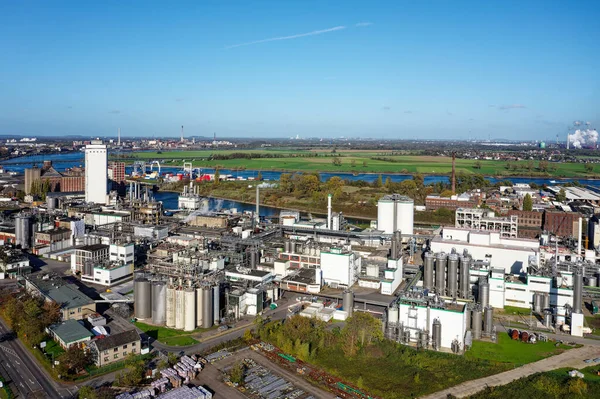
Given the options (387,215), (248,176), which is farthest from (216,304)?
(248,176)

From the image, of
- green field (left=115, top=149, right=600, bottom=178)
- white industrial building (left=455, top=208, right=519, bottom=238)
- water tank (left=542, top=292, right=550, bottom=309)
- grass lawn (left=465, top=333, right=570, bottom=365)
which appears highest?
green field (left=115, top=149, right=600, bottom=178)

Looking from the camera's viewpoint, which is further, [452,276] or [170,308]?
[452,276]

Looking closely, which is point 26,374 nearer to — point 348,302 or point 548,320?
point 348,302

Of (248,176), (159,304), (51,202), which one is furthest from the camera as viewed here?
(248,176)

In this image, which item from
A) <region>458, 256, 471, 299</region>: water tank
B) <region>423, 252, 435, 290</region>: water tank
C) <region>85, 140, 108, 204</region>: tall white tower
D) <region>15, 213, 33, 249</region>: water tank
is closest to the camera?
<region>458, 256, 471, 299</region>: water tank

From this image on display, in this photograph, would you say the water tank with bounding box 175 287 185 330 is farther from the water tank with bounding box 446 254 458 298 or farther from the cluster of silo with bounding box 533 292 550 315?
the cluster of silo with bounding box 533 292 550 315

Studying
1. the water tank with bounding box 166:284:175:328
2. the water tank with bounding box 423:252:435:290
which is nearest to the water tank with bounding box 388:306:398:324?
the water tank with bounding box 423:252:435:290
